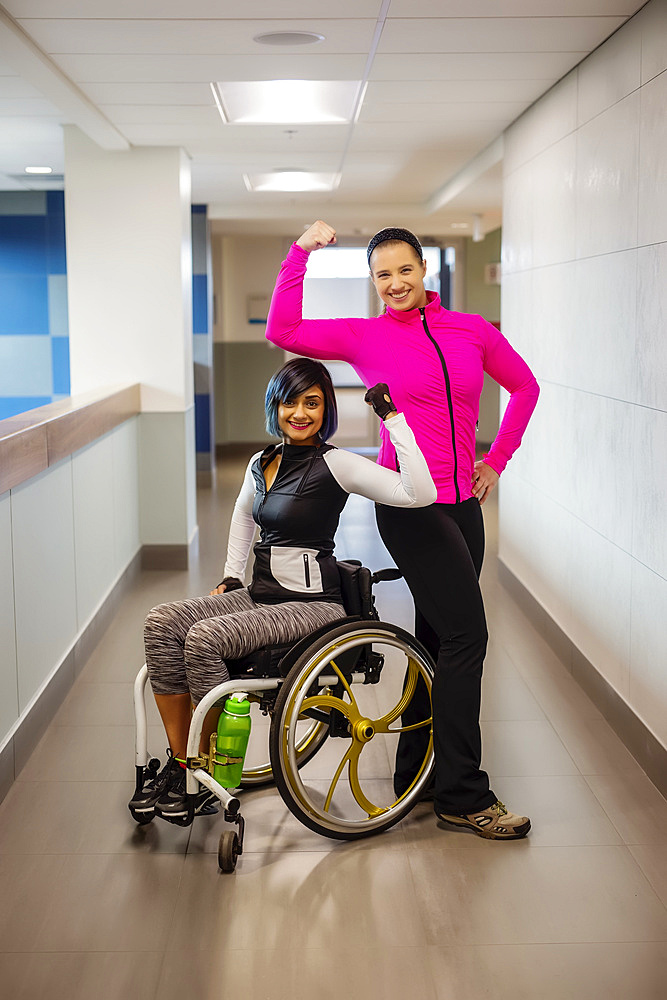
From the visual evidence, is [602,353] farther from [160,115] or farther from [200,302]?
[200,302]

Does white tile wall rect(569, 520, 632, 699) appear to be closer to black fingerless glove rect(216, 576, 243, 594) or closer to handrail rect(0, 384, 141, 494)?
black fingerless glove rect(216, 576, 243, 594)

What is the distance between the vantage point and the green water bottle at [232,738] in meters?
2.50

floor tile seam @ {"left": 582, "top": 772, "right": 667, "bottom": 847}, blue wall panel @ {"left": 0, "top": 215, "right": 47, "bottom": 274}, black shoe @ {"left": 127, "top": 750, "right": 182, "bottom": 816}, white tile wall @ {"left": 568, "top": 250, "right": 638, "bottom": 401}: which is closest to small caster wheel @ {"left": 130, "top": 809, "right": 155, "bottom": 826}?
black shoe @ {"left": 127, "top": 750, "right": 182, "bottom": 816}

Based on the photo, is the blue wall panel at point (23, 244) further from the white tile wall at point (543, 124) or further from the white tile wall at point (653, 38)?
the white tile wall at point (653, 38)

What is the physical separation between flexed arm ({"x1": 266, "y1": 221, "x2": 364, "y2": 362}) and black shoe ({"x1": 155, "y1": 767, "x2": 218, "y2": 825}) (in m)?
1.12

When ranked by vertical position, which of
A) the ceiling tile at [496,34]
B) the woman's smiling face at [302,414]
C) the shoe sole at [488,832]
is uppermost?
the ceiling tile at [496,34]

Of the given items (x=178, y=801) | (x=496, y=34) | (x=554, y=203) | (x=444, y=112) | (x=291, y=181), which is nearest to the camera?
(x=178, y=801)

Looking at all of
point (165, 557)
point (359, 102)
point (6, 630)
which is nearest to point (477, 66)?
point (359, 102)

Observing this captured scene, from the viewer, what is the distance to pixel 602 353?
3742 mm

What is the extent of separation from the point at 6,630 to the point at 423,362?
144cm

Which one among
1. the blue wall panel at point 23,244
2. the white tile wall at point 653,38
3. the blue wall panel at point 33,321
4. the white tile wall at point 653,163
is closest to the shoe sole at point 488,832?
the white tile wall at point 653,163

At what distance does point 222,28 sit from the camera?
11.5ft

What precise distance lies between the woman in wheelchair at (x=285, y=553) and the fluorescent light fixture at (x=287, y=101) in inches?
87.9

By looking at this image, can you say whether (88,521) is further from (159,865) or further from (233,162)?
(233,162)
